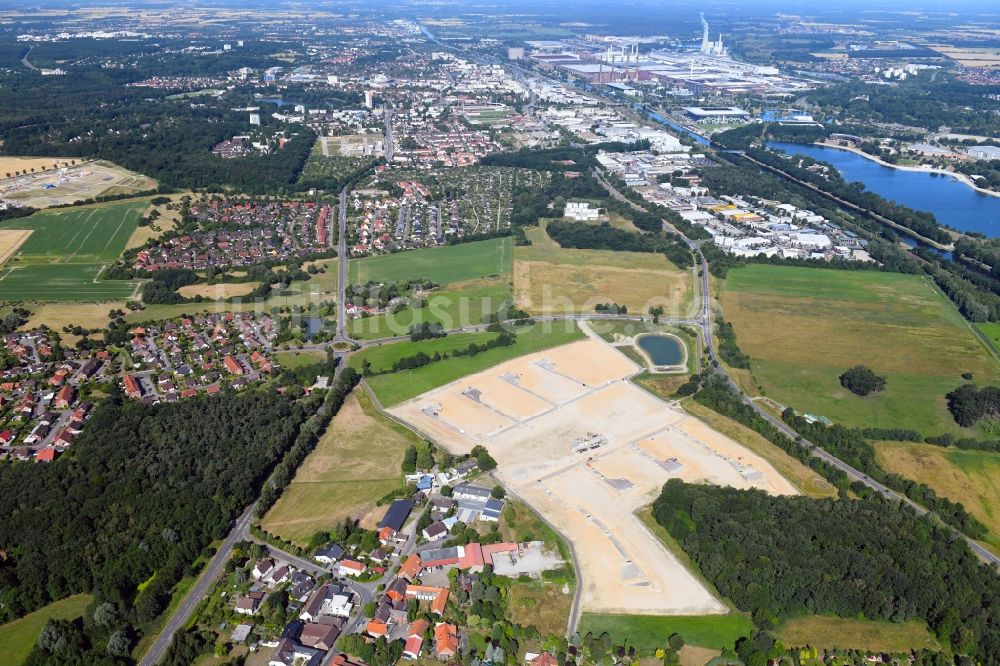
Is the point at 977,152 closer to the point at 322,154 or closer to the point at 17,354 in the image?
the point at 322,154

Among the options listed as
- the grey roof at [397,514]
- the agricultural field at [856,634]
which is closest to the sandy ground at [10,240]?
the grey roof at [397,514]

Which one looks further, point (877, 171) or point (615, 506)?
point (877, 171)

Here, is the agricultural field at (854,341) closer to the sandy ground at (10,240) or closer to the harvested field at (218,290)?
the harvested field at (218,290)

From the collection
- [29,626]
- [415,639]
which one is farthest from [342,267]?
[415,639]

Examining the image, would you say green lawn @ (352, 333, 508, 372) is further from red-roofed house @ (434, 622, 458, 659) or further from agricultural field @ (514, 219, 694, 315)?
red-roofed house @ (434, 622, 458, 659)

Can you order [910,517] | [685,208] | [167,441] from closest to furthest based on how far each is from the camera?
[910,517] → [167,441] → [685,208]

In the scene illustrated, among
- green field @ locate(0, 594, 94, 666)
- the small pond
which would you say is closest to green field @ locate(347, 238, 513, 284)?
the small pond

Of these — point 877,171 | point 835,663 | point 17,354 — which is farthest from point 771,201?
point 17,354
